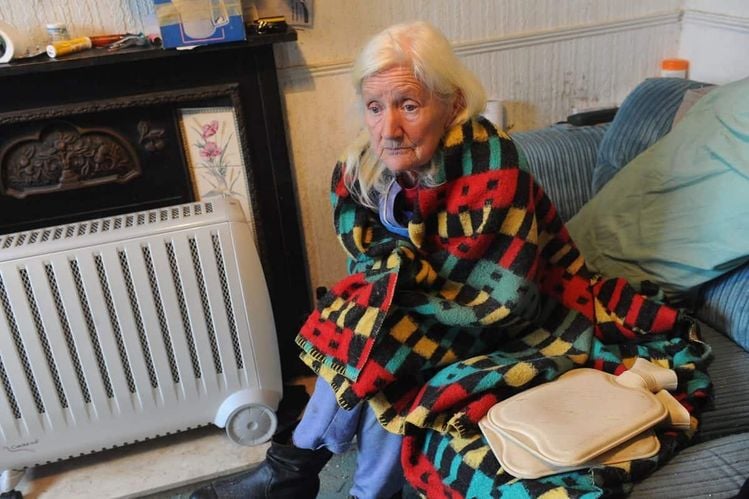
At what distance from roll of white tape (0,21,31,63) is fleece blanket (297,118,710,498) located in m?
0.95

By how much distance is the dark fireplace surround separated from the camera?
156 centimetres

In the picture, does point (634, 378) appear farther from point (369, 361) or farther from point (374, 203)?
point (374, 203)

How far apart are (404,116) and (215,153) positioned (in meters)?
0.75

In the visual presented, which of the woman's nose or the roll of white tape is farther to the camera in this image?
the roll of white tape

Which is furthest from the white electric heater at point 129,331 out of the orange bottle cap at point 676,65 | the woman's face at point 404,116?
the orange bottle cap at point 676,65

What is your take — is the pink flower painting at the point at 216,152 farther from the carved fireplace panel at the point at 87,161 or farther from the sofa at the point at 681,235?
the sofa at the point at 681,235

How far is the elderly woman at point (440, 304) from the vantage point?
113 cm

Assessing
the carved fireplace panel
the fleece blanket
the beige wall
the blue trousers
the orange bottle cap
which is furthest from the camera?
the orange bottle cap

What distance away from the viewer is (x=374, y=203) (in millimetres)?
1301

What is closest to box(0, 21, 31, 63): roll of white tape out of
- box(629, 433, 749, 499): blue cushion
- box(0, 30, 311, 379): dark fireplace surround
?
box(0, 30, 311, 379): dark fireplace surround

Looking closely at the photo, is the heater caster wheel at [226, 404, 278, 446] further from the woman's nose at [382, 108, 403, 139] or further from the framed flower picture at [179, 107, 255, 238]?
the woman's nose at [382, 108, 403, 139]

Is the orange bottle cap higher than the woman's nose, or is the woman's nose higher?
the woman's nose

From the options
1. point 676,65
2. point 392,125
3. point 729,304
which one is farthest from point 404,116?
point 676,65

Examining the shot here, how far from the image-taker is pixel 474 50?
186 cm
